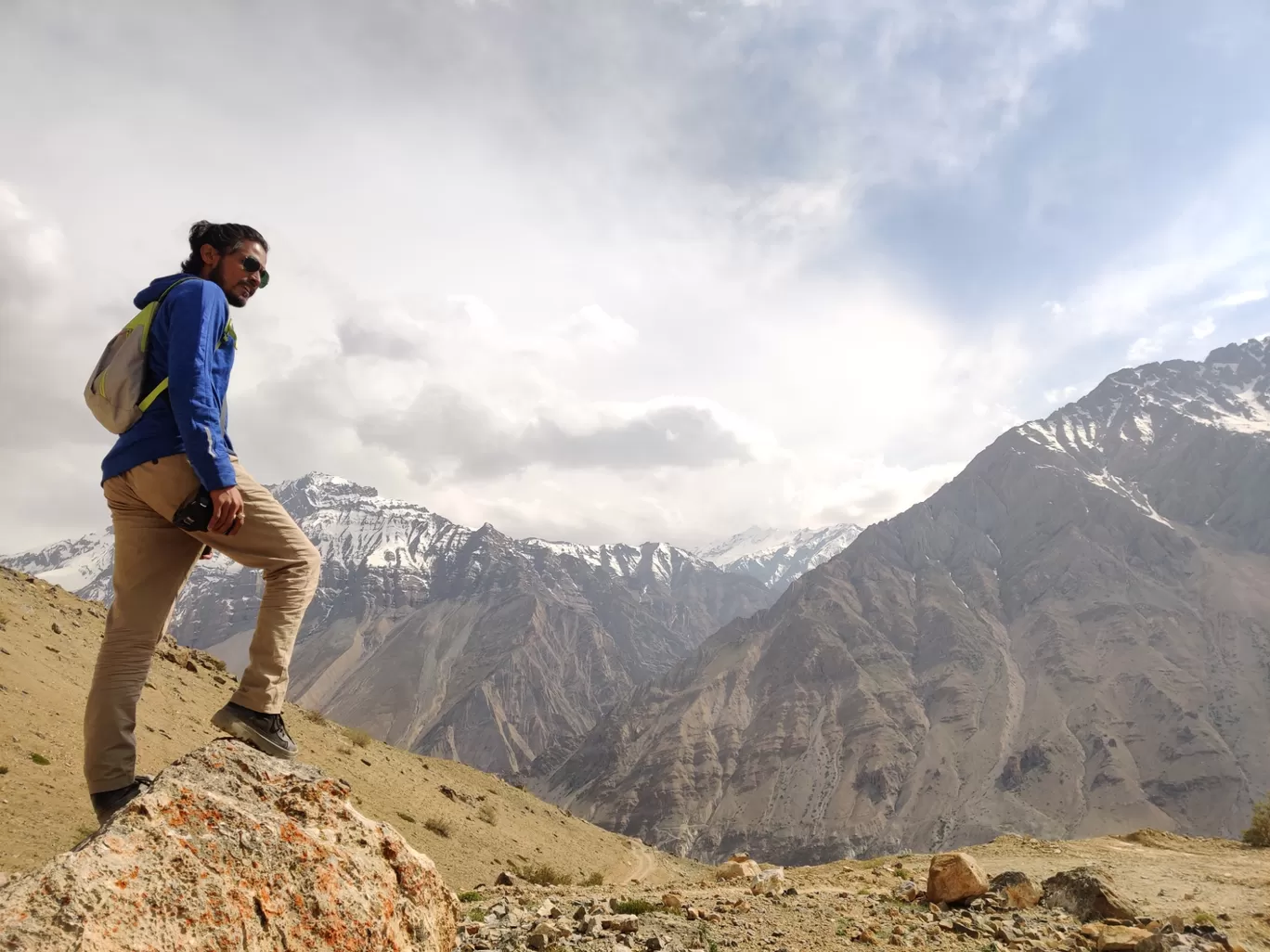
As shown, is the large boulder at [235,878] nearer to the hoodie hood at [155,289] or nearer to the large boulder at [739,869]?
the hoodie hood at [155,289]

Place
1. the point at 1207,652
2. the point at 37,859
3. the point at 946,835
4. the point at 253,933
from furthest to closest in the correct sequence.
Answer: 1. the point at 1207,652
2. the point at 946,835
3. the point at 37,859
4. the point at 253,933

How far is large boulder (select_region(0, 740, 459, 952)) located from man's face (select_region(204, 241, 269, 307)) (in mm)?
3473

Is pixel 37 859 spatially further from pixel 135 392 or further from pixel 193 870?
pixel 193 870

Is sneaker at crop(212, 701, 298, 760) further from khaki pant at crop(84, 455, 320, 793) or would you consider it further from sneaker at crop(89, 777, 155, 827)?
sneaker at crop(89, 777, 155, 827)

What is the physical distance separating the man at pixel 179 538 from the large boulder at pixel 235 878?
75cm

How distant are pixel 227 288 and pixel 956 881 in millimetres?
11913

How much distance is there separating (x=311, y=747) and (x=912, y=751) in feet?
635

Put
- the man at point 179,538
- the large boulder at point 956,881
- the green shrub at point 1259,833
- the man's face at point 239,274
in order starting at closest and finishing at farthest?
the man at point 179,538 → the man's face at point 239,274 → the large boulder at point 956,881 → the green shrub at point 1259,833

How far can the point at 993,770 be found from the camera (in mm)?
172500

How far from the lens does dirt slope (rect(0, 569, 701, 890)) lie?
11.0 meters

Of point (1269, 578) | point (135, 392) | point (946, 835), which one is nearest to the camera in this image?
point (135, 392)

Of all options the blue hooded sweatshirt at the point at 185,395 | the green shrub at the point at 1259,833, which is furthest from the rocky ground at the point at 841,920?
the green shrub at the point at 1259,833

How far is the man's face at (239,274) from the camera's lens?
5.62 m

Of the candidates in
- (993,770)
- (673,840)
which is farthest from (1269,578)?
(673,840)
